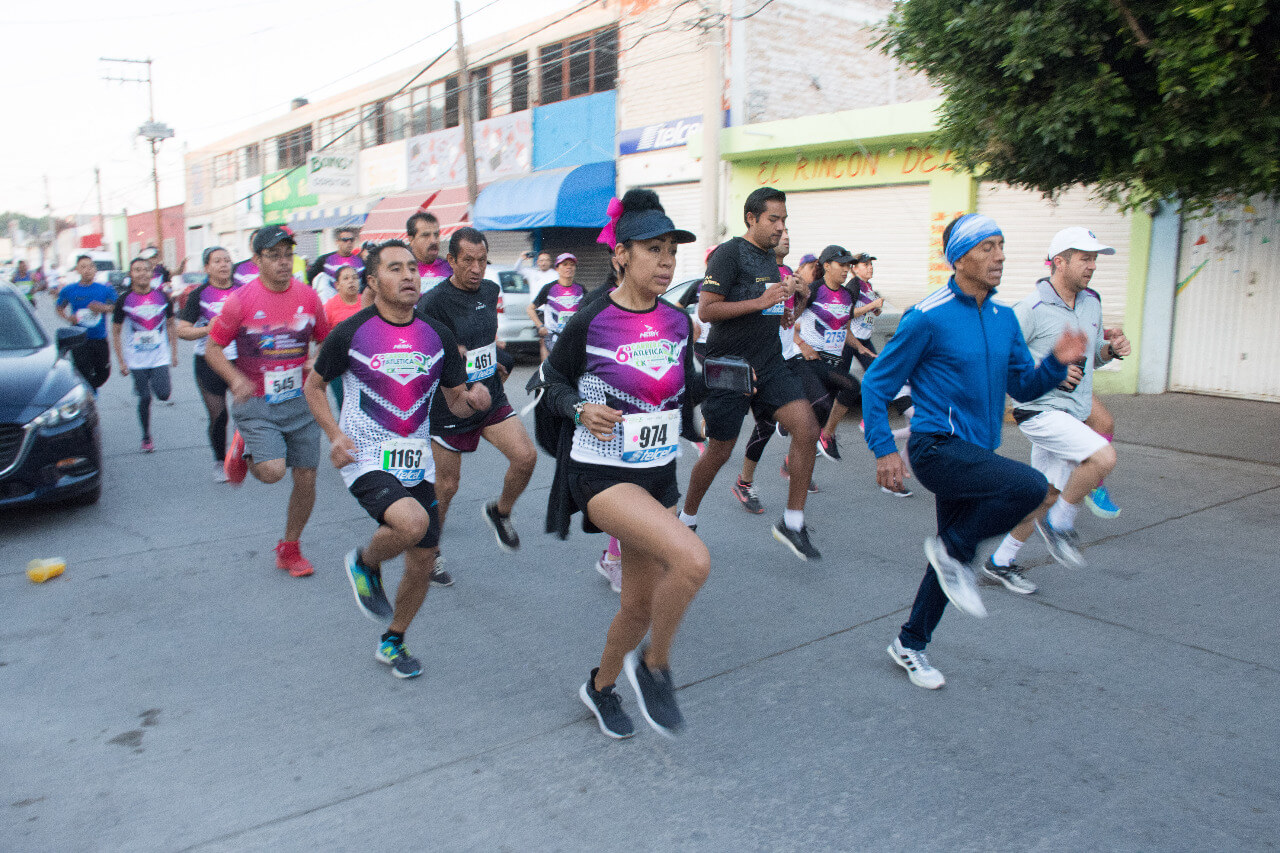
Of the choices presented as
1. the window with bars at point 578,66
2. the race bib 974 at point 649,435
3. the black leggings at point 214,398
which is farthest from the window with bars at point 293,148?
the race bib 974 at point 649,435

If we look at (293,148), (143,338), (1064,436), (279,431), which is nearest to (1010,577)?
(1064,436)

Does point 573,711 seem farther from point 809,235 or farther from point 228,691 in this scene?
point 809,235

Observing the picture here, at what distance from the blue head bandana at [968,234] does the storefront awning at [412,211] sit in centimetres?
2257

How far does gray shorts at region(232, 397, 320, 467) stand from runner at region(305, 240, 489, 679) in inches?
56.8

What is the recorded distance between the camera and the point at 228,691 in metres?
3.92

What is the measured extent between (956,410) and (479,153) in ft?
80.4

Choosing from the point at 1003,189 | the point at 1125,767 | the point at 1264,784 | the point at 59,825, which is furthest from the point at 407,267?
the point at 1003,189

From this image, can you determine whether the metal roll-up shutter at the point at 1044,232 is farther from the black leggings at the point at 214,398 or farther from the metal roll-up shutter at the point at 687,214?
the black leggings at the point at 214,398

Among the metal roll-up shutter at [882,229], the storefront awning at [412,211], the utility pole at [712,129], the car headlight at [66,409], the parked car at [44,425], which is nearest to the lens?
the parked car at [44,425]

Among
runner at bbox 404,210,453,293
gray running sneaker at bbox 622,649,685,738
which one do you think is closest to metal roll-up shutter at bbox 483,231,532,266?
runner at bbox 404,210,453,293

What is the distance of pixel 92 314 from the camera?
10047 millimetres

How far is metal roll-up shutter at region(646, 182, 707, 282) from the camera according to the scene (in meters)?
19.2

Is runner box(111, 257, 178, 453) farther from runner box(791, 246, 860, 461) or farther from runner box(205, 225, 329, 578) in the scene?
runner box(791, 246, 860, 461)

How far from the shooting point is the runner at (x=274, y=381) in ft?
17.9
